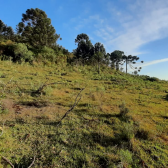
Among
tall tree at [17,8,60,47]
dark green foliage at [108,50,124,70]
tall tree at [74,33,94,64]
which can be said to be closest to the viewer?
tall tree at [17,8,60,47]

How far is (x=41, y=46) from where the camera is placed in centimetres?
2262

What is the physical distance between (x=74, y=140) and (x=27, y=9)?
3170 cm

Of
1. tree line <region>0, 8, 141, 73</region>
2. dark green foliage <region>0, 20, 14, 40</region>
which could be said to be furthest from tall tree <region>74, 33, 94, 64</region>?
dark green foliage <region>0, 20, 14, 40</region>

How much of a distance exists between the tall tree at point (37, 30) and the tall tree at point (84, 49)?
631 cm

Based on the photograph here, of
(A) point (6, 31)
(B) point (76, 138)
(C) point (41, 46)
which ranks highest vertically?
(A) point (6, 31)

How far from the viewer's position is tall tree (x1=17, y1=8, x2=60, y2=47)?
75.1 ft

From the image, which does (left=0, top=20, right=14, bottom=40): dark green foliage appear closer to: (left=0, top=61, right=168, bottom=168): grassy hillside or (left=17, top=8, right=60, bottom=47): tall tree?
(left=17, top=8, right=60, bottom=47): tall tree

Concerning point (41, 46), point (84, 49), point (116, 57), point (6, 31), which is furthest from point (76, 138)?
point (6, 31)

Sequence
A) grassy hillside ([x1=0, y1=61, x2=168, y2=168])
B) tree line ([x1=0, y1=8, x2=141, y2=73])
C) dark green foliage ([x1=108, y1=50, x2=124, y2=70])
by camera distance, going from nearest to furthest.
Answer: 1. grassy hillside ([x1=0, y1=61, x2=168, y2=168])
2. tree line ([x1=0, y1=8, x2=141, y2=73])
3. dark green foliage ([x1=108, y1=50, x2=124, y2=70])

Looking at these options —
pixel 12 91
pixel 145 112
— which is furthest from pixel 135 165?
Answer: pixel 12 91

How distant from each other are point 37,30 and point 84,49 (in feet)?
39.1

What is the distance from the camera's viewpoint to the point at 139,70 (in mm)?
31750

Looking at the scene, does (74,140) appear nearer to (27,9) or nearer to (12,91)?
(12,91)

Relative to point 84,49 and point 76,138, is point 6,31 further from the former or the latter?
point 76,138
